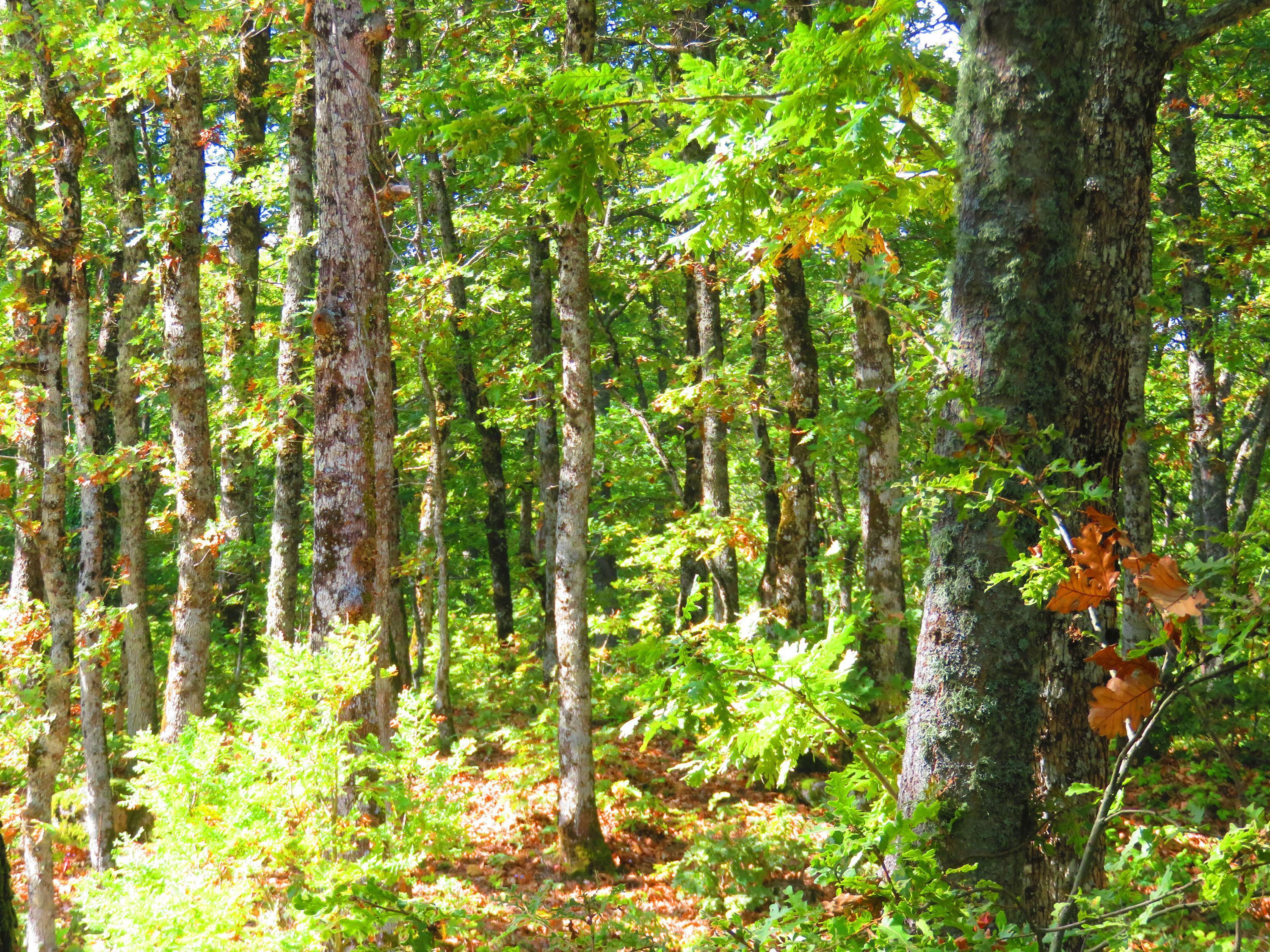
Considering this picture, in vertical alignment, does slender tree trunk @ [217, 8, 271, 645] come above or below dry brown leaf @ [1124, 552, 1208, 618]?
above

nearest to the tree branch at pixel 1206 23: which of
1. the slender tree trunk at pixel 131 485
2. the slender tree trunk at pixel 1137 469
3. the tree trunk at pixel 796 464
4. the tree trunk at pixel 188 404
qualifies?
the slender tree trunk at pixel 1137 469

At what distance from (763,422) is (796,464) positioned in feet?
7.78

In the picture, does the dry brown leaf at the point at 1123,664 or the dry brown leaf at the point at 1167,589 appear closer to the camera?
the dry brown leaf at the point at 1167,589

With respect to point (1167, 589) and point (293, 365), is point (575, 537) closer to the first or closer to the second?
point (293, 365)

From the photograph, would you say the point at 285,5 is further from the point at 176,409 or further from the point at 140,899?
the point at 140,899

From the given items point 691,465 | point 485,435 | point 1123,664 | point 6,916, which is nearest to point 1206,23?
point 1123,664

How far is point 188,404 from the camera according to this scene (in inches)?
295

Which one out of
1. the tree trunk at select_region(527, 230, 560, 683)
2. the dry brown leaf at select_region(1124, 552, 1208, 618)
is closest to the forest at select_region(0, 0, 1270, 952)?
the dry brown leaf at select_region(1124, 552, 1208, 618)

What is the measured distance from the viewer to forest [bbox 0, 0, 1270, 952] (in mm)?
2293

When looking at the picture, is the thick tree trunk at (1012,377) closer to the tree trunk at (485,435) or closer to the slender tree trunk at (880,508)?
the slender tree trunk at (880,508)

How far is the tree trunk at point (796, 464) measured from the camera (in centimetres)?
891

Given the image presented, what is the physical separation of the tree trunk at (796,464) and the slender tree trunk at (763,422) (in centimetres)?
21

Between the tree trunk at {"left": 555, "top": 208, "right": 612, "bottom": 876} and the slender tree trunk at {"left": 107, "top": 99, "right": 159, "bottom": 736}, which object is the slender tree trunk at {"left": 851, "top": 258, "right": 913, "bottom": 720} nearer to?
the tree trunk at {"left": 555, "top": 208, "right": 612, "bottom": 876}

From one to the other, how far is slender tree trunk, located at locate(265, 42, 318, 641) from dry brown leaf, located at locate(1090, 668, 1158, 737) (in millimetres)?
8188
